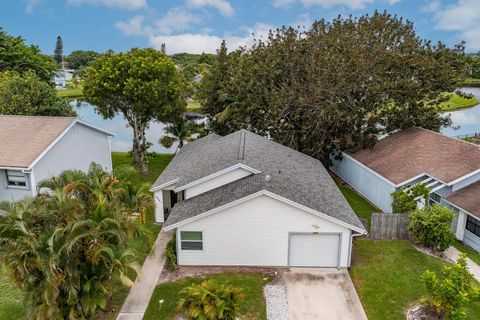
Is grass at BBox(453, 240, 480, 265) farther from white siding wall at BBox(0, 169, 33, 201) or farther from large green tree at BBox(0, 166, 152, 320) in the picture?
white siding wall at BBox(0, 169, 33, 201)

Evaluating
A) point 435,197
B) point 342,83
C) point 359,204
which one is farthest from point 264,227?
point 342,83

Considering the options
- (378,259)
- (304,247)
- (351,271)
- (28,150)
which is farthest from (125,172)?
(378,259)

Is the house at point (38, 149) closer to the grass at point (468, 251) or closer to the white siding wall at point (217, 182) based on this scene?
the white siding wall at point (217, 182)

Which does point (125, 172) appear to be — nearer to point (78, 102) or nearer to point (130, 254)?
point (130, 254)

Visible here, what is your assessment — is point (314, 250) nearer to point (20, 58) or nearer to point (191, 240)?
point (191, 240)

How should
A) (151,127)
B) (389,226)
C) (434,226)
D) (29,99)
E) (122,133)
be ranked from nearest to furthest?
(434,226) → (389,226) → (29,99) → (122,133) → (151,127)

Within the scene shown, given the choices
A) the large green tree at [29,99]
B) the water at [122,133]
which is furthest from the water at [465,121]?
the large green tree at [29,99]
